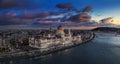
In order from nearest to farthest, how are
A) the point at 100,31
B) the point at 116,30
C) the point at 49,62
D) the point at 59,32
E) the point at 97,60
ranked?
1. the point at 49,62
2. the point at 97,60
3. the point at 59,32
4. the point at 116,30
5. the point at 100,31

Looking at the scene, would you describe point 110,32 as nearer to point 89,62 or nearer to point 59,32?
point 59,32

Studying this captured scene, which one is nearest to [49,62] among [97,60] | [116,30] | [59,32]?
[97,60]

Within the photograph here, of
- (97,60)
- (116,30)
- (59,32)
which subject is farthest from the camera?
(116,30)

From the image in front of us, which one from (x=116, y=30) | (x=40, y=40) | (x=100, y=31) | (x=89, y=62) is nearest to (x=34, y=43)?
(x=40, y=40)

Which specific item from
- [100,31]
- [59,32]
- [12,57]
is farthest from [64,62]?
[100,31]

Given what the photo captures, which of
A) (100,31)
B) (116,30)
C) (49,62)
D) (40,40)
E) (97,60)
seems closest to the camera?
(49,62)

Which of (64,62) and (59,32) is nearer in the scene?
(64,62)

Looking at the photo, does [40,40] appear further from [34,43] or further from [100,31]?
[100,31]

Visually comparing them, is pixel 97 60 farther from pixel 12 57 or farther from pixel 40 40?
pixel 40 40

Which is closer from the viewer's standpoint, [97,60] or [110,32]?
[97,60]
